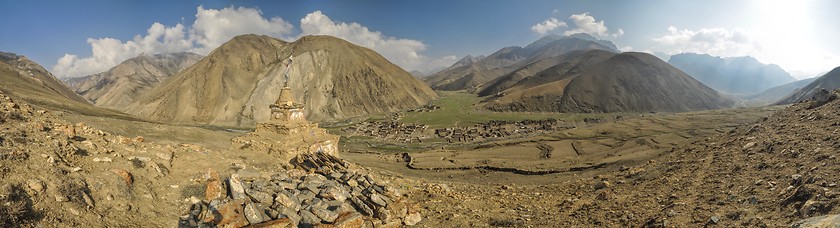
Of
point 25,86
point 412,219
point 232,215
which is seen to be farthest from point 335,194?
point 25,86

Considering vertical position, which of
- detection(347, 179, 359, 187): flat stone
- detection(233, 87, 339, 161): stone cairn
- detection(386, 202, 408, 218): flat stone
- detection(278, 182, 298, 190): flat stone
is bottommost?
detection(386, 202, 408, 218): flat stone

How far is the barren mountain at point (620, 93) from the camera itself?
10469 cm

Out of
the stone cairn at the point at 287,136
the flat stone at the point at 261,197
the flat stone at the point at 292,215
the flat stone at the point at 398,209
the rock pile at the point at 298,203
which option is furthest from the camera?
the stone cairn at the point at 287,136

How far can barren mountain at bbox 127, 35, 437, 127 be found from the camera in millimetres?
90812

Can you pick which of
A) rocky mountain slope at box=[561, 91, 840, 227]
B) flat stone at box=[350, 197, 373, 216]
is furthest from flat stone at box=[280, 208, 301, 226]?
rocky mountain slope at box=[561, 91, 840, 227]

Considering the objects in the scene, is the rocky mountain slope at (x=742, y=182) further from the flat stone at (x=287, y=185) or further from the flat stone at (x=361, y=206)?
the flat stone at (x=287, y=185)

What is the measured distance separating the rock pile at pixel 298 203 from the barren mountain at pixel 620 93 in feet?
308

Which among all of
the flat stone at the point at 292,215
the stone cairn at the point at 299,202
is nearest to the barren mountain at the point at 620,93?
the stone cairn at the point at 299,202

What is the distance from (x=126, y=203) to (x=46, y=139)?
329 centimetres

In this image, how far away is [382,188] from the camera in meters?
13.1

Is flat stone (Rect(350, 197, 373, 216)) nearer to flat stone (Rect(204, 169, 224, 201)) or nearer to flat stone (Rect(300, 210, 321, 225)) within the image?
flat stone (Rect(300, 210, 321, 225))

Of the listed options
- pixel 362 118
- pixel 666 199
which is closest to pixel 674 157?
pixel 666 199

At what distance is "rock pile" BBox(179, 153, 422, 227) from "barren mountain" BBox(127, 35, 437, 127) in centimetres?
7926

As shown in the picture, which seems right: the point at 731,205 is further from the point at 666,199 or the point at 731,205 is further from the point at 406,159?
the point at 406,159
